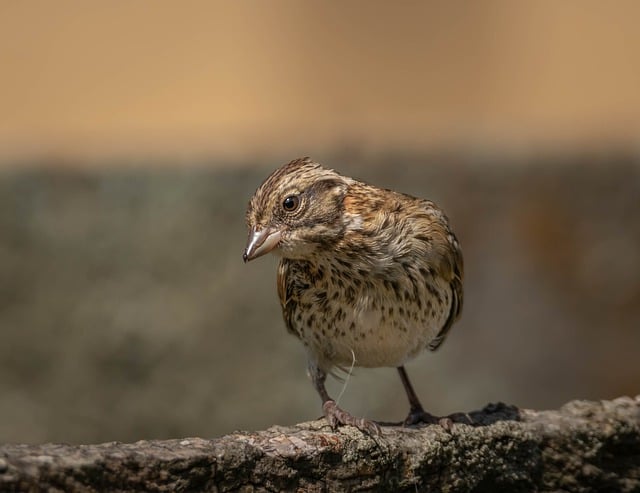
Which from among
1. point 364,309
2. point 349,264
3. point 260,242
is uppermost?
point 260,242

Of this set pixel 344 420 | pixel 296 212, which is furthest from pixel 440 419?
pixel 296 212

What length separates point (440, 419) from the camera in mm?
4652

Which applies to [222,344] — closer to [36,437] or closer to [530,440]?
[36,437]

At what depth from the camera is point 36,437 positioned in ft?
27.1

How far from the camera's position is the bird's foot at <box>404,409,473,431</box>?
452 cm

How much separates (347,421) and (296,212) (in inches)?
27.9

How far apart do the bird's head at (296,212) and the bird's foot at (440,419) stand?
2.38 feet

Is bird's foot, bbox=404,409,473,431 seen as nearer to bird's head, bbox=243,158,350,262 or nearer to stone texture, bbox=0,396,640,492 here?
stone texture, bbox=0,396,640,492

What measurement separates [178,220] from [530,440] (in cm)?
416

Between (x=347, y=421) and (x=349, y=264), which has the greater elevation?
(x=349, y=264)

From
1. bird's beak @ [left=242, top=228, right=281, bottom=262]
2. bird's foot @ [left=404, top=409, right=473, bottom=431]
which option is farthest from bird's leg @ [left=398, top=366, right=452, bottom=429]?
bird's beak @ [left=242, top=228, right=281, bottom=262]

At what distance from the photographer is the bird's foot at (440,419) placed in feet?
14.8

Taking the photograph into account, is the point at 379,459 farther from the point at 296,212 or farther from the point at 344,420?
A: the point at 296,212

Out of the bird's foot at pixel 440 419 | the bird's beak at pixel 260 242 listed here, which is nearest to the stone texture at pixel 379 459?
the bird's foot at pixel 440 419
